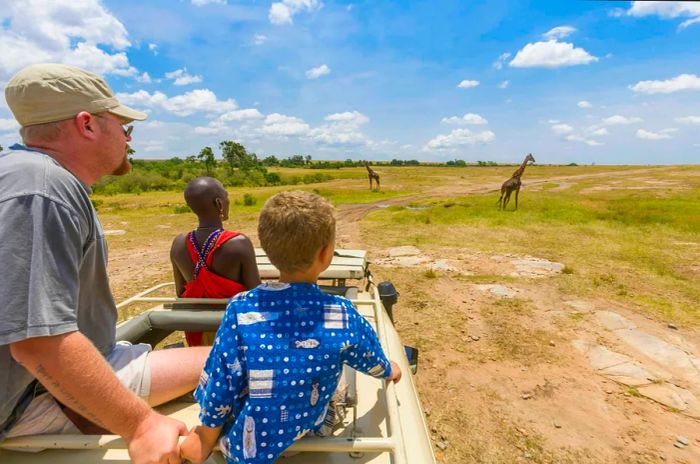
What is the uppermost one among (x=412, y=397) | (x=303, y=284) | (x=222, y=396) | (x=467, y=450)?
(x=303, y=284)

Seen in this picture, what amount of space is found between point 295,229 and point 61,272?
2.42 ft

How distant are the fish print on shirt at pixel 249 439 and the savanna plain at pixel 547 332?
2207mm

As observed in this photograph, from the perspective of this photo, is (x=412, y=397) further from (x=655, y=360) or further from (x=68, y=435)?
(x=655, y=360)

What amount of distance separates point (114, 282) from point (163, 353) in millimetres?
6319

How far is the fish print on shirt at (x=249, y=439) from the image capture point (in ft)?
3.96

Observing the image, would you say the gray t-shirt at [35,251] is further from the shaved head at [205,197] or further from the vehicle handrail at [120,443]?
the shaved head at [205,197]

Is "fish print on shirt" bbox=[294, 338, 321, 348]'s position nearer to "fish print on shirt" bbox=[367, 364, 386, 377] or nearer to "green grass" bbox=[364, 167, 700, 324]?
"fish print on shirt" bbox=[367, 364, 386, 377]

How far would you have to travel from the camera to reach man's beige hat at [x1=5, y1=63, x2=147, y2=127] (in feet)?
4.31

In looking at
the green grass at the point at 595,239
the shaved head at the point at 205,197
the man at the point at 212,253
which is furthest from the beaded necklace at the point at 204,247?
the green grass at the point at 595,239

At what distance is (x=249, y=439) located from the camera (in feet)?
3.98

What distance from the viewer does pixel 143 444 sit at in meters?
1.25

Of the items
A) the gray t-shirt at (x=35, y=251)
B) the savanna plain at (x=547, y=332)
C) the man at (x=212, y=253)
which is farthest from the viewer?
the savanna plain at (x=547, y=332)

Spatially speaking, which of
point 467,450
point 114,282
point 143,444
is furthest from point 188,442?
point 114,282

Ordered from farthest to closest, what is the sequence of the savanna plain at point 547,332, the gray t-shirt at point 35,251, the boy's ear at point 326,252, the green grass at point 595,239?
the green grass at point 595,239 < the savanna plain at point 547,332 < the boy's ear at point 326,252 < the gray t-shirt at point 35,251
